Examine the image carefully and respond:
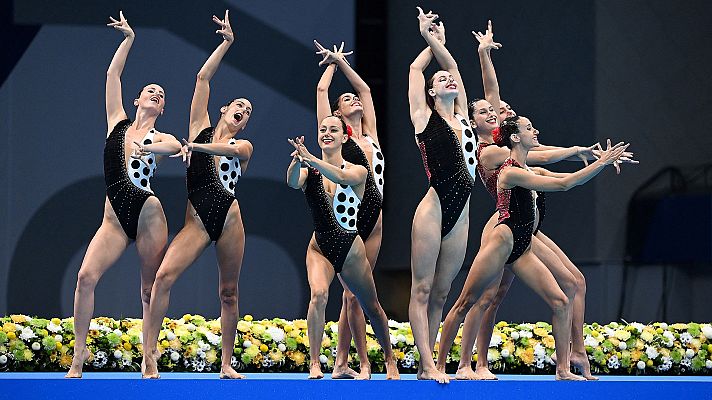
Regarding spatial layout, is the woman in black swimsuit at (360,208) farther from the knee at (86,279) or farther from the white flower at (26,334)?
the white flower at (26,334)

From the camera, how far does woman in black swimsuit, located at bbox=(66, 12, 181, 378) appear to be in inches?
281

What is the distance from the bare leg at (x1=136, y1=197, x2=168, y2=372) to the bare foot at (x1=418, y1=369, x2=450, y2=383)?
1.65m

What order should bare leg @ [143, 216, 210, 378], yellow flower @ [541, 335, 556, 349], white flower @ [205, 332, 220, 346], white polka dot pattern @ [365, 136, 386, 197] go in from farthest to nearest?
1. yellow flower @ [541, 335, 556, 349]
2. white flower @ [205, 332, 220, 346]
3. white polka dot pattern @ [365, 136, 386, 197]
4. bare leg @ [143, 216, 210, 378]

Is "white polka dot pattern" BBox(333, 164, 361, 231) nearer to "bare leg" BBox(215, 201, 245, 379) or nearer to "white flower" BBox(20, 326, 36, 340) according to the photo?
"bare leg" BBox(215, 201, 245, 379)

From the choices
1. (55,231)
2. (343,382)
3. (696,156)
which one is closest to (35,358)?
(55,231)

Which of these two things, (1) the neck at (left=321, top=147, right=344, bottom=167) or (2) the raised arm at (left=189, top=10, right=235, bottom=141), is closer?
(1) the neck at (left=321, top=147, right=344, bottom=167)

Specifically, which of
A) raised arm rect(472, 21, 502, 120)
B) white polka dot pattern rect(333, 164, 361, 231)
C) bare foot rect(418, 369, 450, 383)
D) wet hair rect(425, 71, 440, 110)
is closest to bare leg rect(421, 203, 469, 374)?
bare foot rect(418, 369, 450, 383)

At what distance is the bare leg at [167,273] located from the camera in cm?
711

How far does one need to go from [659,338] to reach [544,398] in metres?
3.12

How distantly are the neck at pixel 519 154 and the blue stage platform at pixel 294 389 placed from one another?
1.32 m

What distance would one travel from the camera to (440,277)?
7090 mm

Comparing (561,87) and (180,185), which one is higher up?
(561,87)

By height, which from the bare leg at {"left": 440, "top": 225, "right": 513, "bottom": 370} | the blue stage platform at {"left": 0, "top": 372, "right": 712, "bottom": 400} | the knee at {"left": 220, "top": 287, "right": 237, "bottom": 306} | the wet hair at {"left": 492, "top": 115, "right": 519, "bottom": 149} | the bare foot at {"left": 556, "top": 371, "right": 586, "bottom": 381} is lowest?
the blue stage platform at {"left": 0, "top": 372, "right": 712, "bottom": 400}

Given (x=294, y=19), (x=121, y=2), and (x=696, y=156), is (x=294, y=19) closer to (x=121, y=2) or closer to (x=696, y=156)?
(x=121, y=2)
